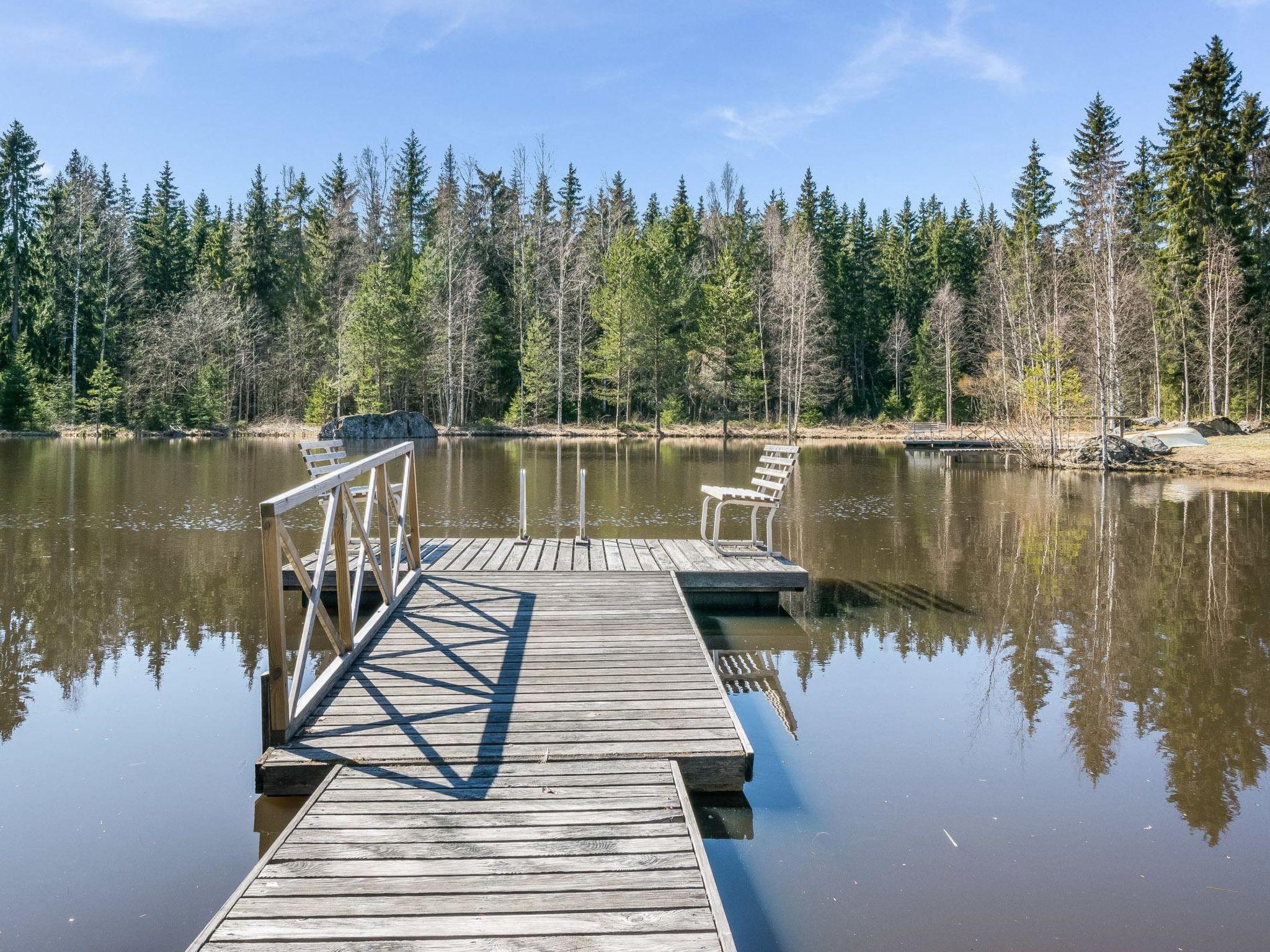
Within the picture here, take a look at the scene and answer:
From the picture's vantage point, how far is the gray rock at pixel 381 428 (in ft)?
133

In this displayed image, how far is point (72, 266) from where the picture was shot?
4156 cm

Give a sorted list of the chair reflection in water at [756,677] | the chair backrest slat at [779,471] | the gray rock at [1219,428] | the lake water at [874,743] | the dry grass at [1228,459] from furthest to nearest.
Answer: the gray rock at [1219,428] → the dry grass at [1228,459] → the chair backrest slat at [779,471] → the chair reflection in water at [756,677] → the lake water at [874,743]

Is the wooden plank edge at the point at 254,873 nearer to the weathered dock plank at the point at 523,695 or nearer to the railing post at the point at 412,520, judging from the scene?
the weathered dock plank at the point at 523,695

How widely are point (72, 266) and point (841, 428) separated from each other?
3915 cm

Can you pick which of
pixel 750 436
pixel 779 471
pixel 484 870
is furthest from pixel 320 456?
pixel 750 436

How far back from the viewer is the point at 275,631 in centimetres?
400

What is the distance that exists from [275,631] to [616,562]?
4.99 meters

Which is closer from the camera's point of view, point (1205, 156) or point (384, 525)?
point (384, 525)

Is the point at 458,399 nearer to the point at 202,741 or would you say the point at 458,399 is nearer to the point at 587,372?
the point at 587,372

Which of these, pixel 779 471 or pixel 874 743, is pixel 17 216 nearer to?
pixel 779 471

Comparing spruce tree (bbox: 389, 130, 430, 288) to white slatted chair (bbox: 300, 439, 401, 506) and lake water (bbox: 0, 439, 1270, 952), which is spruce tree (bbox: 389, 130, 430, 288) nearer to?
lake water (bbox: 0, 439, 1270, 952)

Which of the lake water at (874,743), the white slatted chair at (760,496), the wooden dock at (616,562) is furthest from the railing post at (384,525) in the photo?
the white slatted chair at (760,496)

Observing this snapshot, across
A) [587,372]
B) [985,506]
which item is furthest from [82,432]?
[985,506]

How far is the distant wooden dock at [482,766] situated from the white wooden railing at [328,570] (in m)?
0.02
